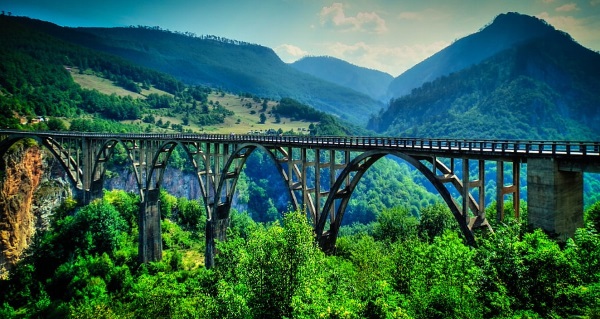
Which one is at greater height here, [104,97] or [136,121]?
[104,97]

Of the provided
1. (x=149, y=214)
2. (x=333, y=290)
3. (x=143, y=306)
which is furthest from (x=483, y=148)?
(x=149, y=214)

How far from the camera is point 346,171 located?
29.1 m

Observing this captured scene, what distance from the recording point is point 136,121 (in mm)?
163125

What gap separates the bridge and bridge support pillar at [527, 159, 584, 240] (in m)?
0.04

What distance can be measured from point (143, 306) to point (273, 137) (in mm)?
18742

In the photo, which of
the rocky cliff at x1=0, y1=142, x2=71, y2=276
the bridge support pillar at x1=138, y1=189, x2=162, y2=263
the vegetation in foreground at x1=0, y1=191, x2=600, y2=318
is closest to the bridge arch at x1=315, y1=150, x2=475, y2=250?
the vegetation in foreground at x1=0, y1=191, x2=600, y2=318

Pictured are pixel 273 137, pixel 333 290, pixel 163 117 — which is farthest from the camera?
pixel 163 117

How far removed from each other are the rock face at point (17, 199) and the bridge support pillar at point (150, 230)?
19.8 metres

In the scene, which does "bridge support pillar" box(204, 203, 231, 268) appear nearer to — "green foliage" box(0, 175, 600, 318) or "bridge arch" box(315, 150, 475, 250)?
"green foliage" box(0, 175, 600, 318)

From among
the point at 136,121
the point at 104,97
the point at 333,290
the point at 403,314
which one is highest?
the point at 104,97

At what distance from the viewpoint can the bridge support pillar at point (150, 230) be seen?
52125 millimetres

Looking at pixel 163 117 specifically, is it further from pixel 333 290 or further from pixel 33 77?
pixel 333 290

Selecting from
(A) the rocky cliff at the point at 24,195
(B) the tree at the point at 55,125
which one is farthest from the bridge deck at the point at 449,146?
(B) the tree at the point at 55,125

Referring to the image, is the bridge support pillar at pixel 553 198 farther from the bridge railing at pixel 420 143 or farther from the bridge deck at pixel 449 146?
the bridge railing at pixel 420 143
